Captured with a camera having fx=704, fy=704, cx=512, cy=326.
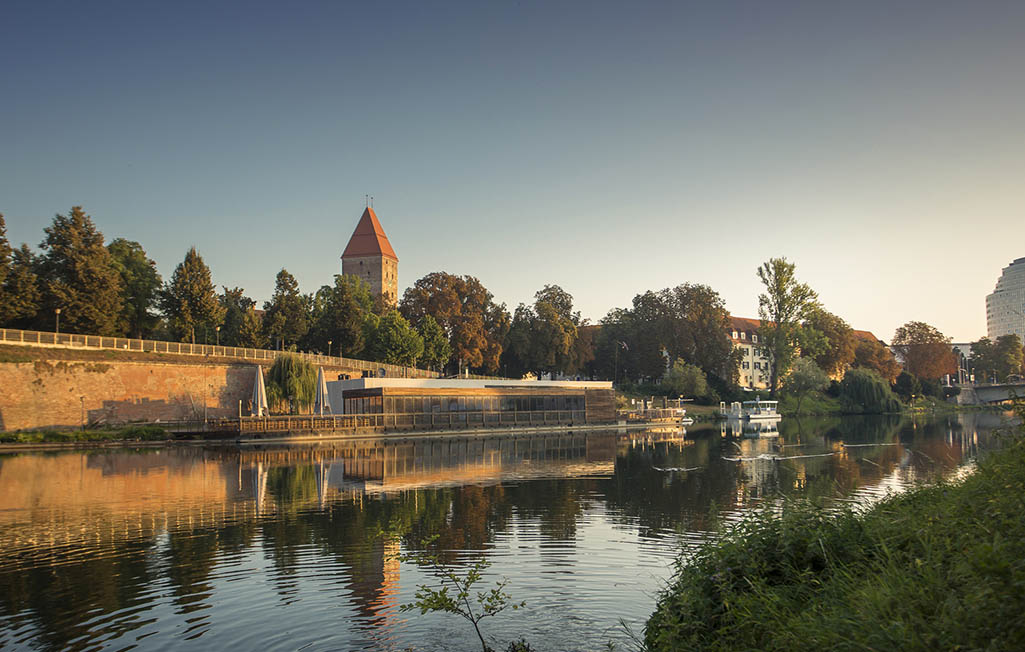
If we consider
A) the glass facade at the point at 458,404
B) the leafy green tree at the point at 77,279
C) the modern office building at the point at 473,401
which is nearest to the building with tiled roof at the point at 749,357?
the modern office building at the point at 473,401

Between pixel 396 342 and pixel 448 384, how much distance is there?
71.3ft

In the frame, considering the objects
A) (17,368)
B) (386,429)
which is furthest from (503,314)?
(17,368)

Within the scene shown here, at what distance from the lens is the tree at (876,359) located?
345 feet

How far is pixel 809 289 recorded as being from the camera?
261ft

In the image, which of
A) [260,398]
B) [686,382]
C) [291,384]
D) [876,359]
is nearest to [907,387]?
[876,359]

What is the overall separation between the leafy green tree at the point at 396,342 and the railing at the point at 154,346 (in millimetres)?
1699

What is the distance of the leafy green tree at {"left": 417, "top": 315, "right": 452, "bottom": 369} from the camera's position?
79.2 m

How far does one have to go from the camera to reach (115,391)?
52.5 metres

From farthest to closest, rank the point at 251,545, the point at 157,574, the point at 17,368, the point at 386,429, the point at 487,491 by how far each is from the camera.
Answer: the point at 386,429, the point at 17,368, the point at 487,491, the point at 251,545, the point at 157,574

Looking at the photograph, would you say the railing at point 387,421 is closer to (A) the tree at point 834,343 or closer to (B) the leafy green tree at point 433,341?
(B) the leafy green tree at point 433,341

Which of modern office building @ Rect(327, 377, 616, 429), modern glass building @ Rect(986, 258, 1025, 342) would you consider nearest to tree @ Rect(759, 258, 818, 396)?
modern office building @ Rect(327, 377, 616, 429)

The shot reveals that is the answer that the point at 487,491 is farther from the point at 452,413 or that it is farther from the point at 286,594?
the point at 452,413

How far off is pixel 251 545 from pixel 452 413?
133ft

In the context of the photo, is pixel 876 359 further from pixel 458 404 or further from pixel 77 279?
pixel 77 279
